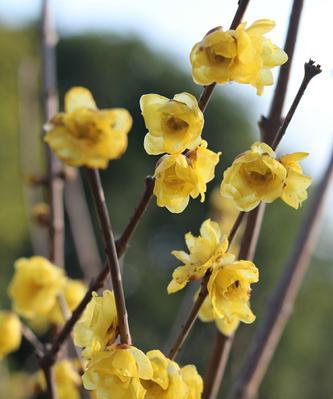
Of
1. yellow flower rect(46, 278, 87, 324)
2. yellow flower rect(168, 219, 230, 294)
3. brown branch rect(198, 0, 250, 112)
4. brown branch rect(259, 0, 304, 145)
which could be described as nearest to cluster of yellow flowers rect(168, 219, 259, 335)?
yellow flower rect(168, 219, 230, 294)

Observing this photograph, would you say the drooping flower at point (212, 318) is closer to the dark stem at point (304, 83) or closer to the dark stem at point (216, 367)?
the dark stem at point (216, 367)

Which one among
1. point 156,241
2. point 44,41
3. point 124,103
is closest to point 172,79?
point 124,103

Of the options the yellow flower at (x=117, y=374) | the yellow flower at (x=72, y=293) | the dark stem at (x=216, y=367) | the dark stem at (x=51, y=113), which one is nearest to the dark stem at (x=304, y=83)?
the yellow flower at (x=117, y=374)

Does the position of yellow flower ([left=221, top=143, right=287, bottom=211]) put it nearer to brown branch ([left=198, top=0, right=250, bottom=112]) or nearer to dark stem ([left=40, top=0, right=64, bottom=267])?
brown branch ([left=198, top=0, right=250, bottom=112])

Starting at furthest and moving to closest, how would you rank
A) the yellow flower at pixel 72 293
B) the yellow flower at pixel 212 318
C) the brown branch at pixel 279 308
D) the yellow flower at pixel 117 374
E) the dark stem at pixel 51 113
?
the yellow flower at pixel 72 293, the dark stem at pixel 51 113, the brown branch at pixel 279 308, the yellow flower at pixel 212 318, the yellow flower at pixel 117 374

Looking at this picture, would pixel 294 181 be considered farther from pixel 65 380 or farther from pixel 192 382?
pixel 65 380

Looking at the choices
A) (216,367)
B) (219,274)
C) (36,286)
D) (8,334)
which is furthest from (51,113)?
(219,274)

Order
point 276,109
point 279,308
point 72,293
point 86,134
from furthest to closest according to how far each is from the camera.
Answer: point 72,293, point 279,308, point 276,109, point 86,134
